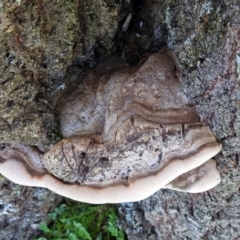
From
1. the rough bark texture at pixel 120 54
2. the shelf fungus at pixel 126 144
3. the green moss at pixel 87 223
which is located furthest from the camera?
the green moss at pixel 87 223

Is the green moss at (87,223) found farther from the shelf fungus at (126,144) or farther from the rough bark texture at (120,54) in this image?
the shelf fungus at (126,144)

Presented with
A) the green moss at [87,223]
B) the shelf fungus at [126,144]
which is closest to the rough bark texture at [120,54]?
the shelf fungus at [126,144]

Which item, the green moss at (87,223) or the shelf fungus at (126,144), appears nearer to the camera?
the shelf fungus at (126,144)

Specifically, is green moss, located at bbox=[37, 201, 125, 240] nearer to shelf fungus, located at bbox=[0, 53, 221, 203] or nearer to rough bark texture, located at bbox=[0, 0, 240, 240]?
rough bark texture, located at bbox=[0, 0, 240, 240]

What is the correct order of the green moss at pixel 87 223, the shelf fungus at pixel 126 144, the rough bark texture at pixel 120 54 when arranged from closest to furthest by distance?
1. the rough bark texture at pixel 120 54
2. the shelf fungus at pixel 126 144
3. the green moss at pixel 87 223

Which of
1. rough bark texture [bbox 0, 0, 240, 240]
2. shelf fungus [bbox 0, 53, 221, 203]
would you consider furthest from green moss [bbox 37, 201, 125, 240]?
→ shelf fungus [bbox 0, 53, 221, 203]
